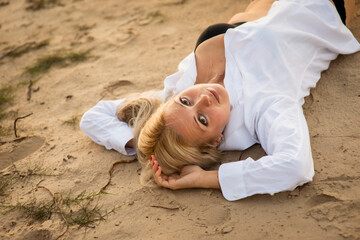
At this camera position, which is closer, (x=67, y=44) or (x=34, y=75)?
(x=34, y=75)

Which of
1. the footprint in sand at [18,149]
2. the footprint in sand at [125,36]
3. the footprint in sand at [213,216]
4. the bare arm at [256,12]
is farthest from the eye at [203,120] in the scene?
the footprint in sand at [125,36]

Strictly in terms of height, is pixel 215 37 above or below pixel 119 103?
above

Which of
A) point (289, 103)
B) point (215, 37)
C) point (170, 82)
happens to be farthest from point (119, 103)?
point (289, 103)

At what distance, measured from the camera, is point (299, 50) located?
295 centimetres

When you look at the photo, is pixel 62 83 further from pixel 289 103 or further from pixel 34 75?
pixel 289 103

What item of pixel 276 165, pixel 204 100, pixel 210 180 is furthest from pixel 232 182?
pixel 204 100

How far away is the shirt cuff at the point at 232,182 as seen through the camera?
2.26 m

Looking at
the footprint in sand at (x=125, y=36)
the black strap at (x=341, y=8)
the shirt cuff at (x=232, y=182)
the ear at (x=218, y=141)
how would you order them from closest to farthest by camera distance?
the shirt cuff at (x=232, y=182) < the ear at (x=218, y=141) < the black strap at (x=341, y=8) < the footprint in sand at (x=125, y=36)

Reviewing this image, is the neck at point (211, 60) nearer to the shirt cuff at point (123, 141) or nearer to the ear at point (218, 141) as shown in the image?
the ear at point (218, 141)

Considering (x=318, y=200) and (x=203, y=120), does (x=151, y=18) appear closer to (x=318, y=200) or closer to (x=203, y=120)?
(x=203, y=120)

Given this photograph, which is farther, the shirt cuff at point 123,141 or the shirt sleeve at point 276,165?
the shirt cuff at point 123,141

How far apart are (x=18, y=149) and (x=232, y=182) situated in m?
1.92

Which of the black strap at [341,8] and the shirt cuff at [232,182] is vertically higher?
the black strap at [341,8]

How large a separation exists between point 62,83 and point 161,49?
119 cm
